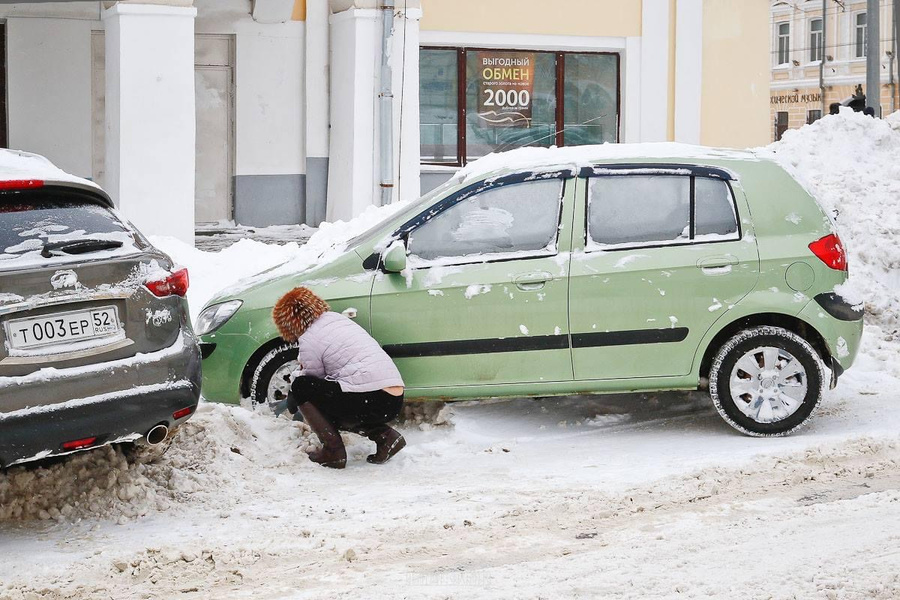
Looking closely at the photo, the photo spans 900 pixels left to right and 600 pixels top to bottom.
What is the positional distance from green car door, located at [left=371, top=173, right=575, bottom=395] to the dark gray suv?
1.57m

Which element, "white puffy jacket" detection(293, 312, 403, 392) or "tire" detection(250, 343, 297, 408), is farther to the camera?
"tire" detection(250, 343, 297, 408)

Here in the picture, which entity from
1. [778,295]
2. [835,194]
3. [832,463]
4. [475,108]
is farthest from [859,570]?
[475,108]

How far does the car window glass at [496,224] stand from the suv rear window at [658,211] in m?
0.26

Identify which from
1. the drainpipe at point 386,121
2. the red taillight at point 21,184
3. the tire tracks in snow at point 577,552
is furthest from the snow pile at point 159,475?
the drainpipe at point 386,121

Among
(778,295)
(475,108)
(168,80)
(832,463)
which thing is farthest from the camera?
(475,108)

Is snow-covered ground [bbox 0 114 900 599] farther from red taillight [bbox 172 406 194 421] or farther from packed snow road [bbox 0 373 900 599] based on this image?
red taillight [bbox 172 406 194 421]

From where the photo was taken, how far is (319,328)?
7.06 metres

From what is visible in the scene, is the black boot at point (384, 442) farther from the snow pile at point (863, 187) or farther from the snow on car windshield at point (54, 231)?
the snow pile at point (863, 187)

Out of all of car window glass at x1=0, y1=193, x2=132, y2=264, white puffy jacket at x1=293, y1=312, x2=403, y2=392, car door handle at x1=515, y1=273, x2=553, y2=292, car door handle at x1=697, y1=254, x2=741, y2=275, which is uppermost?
car window glass at x1=0, y1=193, x2=132, y2=264

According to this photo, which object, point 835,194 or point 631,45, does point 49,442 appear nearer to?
point 835,194

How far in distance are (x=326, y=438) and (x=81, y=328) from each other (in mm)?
1738

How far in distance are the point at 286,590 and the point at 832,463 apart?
10.6 feet

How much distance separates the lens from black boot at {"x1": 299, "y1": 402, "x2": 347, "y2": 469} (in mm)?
6973

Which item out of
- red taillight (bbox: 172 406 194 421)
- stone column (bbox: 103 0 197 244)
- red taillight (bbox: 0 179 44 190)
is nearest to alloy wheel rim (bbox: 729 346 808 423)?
red taillight (bbox: 172 406 194 421)
